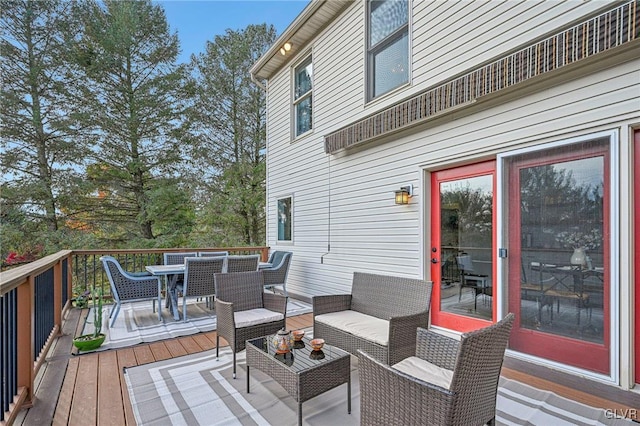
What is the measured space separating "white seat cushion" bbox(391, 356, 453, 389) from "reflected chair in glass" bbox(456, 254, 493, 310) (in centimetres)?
166

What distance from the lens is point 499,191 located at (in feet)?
10.5

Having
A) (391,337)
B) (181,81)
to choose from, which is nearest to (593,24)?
(391,337)

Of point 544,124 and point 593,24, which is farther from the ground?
point 593,24

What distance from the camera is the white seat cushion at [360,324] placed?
9.01 feet

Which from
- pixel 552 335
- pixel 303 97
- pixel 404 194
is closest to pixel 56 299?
pixel 404 194

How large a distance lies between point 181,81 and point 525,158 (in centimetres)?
1143

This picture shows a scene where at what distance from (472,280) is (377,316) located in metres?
1.21

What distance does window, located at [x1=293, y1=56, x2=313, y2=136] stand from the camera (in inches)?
254

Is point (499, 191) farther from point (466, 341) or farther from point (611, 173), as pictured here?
point (466, 341)

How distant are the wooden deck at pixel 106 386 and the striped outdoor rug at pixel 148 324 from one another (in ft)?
1.05

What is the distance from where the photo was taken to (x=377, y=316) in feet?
10.9

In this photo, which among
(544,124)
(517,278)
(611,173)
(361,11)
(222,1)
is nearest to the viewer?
(611,173)

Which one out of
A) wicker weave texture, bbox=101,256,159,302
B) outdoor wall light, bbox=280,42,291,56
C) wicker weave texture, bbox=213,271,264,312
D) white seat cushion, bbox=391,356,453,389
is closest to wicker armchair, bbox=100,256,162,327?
wicker weave texture, bbox=101,256,159,302

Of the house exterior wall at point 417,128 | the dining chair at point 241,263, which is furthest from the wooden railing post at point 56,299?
the house exterior wall at point 417,128
